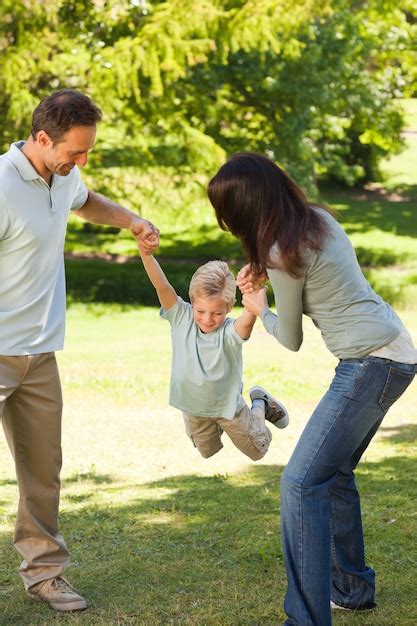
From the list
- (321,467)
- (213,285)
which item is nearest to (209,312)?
(213,285)

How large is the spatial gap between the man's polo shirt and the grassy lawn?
1.25 metres

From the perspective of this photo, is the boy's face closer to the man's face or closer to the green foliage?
the man's face

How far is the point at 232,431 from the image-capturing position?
18.1 feet

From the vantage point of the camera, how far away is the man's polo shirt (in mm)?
4691

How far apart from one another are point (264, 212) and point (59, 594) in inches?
81.8

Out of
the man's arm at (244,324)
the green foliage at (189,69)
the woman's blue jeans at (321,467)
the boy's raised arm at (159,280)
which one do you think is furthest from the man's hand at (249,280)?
the green foliage at (189,69)

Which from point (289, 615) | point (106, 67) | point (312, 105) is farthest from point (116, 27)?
point (289, 615)

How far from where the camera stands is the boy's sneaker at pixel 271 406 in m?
6.00

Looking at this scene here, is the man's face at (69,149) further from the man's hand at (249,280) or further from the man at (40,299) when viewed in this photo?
the man's hand at (249,280)

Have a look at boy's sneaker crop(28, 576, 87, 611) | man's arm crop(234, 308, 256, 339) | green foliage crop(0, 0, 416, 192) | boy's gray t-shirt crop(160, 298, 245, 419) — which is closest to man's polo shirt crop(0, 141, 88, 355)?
boy's gray t-shirt crop(160, 298, 245, 419)

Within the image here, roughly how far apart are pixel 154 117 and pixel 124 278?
3.64 meters

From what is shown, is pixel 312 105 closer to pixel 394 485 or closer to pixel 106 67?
pixel 106 67

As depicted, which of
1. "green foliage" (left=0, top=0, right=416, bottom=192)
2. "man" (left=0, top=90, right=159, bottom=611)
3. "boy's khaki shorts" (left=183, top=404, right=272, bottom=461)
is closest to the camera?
"man" (left=0, top=90, right=159, bottom=611)

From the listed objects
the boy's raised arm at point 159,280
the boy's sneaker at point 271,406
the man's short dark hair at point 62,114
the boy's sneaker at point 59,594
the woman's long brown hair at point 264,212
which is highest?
the man's short dark hair at point 62,114
